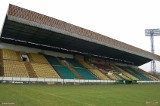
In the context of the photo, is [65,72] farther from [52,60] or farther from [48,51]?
[48,51]

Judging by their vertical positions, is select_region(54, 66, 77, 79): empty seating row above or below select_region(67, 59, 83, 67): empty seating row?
below

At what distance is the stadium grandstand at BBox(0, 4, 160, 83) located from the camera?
105 ft

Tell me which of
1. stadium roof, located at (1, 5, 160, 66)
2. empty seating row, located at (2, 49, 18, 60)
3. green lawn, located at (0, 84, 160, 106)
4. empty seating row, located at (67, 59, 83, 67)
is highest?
stadium roof, located at (1, 5, 160, 66)

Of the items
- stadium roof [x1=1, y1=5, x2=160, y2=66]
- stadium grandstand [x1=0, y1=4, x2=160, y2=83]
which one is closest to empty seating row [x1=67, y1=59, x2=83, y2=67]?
stadium grandstand [x1=0, y1=4, x2=160, y2=83]

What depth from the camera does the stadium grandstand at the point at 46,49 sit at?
31.9 metres

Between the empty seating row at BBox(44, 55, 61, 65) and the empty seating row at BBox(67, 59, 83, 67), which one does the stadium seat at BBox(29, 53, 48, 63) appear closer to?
the empty seating row at BBox(44, 55, 61, 65)

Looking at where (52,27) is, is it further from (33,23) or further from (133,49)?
(133,49)

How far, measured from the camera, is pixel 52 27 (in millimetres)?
34281

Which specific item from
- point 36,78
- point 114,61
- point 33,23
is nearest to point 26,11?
point 33,23

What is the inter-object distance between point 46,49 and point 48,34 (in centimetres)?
872

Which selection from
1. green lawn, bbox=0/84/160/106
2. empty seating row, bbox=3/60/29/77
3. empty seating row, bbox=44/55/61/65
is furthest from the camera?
empty seating row, bbox=44/55/61/65

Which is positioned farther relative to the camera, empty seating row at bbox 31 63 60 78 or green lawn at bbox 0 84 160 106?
empty seating row at bbox 31 63 60 78

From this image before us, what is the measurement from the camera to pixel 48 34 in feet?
124

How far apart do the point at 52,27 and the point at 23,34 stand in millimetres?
5820
